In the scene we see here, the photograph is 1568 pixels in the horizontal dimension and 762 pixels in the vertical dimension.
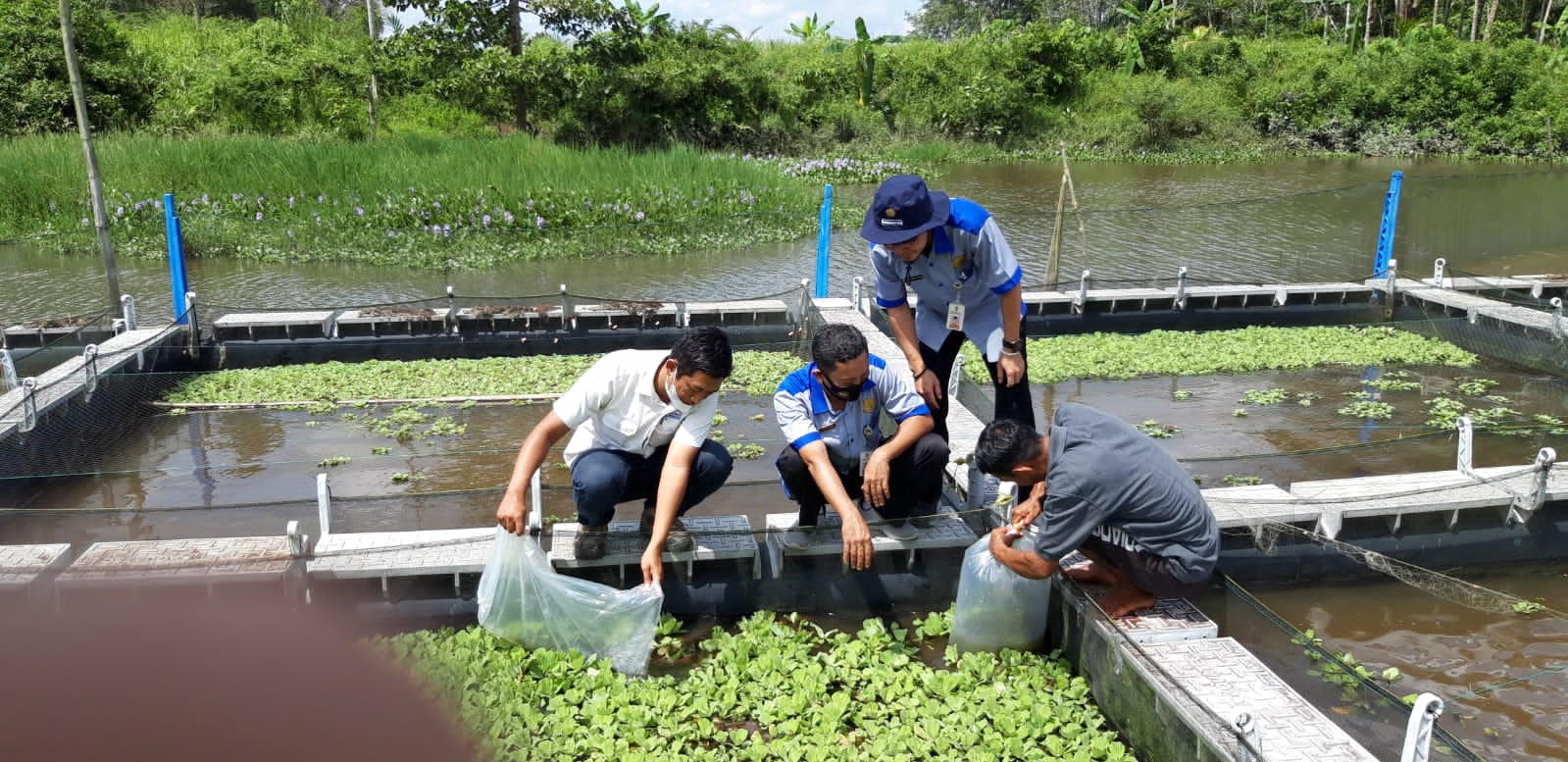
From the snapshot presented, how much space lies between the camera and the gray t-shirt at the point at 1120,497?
3170mm

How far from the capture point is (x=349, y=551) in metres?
3.78

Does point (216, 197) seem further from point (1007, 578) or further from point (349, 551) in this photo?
point (1007, 578)

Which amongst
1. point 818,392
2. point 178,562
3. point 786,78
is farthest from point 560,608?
point 786,78

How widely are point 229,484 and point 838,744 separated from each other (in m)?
4.00

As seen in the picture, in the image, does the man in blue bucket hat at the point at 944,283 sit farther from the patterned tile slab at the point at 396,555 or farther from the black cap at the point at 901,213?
the patterned tile slab at the point at 396,555

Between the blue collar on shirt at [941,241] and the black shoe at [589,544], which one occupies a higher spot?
the blue collar on shirt at [941,241]

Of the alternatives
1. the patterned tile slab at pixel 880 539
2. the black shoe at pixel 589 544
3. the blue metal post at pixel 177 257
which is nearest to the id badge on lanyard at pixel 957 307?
the patterned tile slab at pixel 880 539

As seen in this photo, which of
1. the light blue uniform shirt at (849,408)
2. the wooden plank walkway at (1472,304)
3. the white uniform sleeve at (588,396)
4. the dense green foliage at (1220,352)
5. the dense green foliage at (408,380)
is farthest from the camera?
the wooden plank walkway at (1472,304)

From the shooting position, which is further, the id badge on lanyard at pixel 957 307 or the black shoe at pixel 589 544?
the id badge on lanyard at pixel 957 307

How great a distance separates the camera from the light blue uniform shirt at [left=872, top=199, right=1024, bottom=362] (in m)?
4.10

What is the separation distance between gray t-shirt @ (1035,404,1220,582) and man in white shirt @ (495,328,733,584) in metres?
1.12

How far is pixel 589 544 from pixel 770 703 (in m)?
0.97

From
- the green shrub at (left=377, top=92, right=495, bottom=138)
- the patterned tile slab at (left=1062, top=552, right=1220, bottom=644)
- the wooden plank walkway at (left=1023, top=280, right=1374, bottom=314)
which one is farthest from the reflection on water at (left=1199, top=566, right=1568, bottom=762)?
the green shrub at (left=377, top=92, right=495, bottom=138)

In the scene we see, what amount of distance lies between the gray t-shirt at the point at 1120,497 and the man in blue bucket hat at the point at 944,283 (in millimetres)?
921
